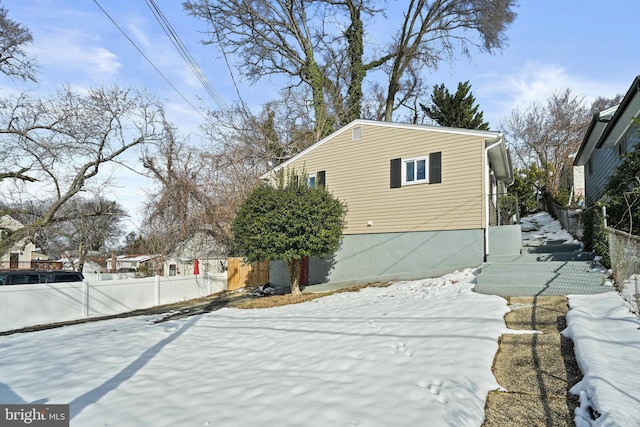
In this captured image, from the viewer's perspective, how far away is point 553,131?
1171 inches

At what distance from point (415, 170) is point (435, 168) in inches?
28.7

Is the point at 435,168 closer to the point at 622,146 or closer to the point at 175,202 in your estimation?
the point at 622,146

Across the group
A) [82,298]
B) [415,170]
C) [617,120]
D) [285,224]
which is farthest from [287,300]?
[617,120]

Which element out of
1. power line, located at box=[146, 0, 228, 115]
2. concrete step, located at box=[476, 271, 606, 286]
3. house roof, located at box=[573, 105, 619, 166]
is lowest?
concrete step, located at box=[476, 271, 606, 286]

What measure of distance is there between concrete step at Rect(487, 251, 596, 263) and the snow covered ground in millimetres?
3051

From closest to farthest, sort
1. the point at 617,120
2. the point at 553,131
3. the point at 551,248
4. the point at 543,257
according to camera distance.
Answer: the point at 617,120 < the point at 543,257 < the point at 551,248 < the point at 553,131

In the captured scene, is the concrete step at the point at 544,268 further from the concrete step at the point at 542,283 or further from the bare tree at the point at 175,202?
the bare tree at the point at 175,202

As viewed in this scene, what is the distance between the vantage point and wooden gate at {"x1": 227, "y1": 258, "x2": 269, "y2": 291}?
20.8m

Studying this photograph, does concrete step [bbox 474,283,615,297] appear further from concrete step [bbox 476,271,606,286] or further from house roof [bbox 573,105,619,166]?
house roof [bbox 573,105,619,166]

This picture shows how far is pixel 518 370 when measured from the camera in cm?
489

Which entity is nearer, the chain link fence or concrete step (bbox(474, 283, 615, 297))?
the chain link fence

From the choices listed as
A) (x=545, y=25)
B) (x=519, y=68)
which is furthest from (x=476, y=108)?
(x=545, y=25)

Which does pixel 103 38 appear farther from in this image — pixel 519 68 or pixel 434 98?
pixel 434 98

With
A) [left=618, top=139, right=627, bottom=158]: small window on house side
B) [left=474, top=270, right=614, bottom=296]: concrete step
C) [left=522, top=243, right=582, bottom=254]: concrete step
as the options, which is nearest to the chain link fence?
[left=474, top=270, right=614, bottom=296]: concrete step
